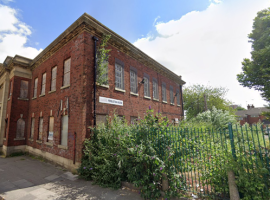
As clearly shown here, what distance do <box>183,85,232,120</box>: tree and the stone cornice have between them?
792 inches

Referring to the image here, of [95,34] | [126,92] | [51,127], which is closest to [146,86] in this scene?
[126,92]

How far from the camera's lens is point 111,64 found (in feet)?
31.7

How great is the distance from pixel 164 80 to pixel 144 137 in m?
11.4

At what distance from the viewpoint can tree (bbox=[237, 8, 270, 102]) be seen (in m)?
14.3

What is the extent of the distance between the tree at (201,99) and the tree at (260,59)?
540 inches

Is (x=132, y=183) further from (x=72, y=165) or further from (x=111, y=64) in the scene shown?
(x=111, y=64)

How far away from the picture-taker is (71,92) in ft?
27.5

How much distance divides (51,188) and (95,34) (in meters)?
7.77

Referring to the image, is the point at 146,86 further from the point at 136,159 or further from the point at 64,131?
the point at 136,159

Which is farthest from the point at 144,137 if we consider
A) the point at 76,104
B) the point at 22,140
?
the point at 22,140

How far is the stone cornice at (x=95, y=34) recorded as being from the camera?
26.9ft

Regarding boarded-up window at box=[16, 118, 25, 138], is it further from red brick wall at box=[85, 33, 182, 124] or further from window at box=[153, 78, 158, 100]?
Answer: window at box=[153, 78, 158, 100]

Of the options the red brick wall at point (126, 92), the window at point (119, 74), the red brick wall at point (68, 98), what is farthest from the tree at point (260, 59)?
the red brick wall at point (68, 98)

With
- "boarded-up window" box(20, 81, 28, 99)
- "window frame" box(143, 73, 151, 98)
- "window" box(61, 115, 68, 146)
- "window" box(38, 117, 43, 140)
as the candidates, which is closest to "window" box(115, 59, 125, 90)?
"window frame" box(143, 73, 151, 98)
